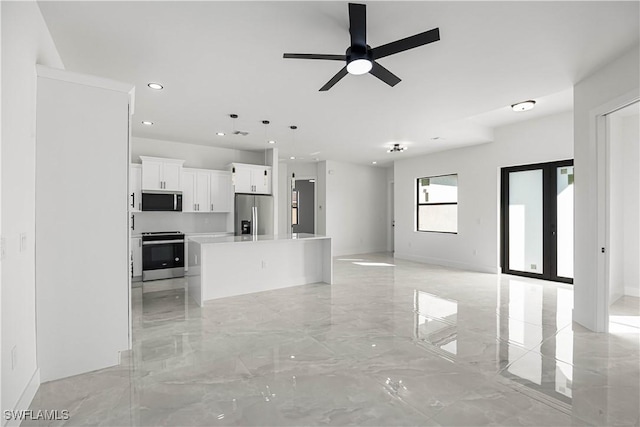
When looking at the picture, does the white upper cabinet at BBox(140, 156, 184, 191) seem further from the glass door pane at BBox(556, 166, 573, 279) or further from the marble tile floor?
the glass door pane at BBox(556, 166, 573, 279)

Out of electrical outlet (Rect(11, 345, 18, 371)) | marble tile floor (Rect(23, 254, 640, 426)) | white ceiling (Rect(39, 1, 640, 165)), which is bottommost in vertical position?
marble tile floor (Rect(23, 254, 640, 426))

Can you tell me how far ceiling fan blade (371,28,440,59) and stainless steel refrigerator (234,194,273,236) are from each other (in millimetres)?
4846

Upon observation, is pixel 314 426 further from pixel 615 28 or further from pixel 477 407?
pixel 615 28

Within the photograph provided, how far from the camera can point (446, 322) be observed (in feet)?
11.8

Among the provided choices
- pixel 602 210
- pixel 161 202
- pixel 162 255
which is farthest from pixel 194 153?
pixel 602 210

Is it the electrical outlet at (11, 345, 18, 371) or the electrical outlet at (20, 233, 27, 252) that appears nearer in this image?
the electrical outlet at (11, 345, 18, 371)

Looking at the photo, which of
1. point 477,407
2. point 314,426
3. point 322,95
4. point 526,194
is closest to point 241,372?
point 314,426

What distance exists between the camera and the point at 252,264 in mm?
4930

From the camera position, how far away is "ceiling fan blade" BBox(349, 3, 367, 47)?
2121 mm

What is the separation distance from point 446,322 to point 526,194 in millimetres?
3977

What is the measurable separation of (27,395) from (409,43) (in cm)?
344

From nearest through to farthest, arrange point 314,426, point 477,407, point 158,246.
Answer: point 314,426, point 477,407, point 158,246

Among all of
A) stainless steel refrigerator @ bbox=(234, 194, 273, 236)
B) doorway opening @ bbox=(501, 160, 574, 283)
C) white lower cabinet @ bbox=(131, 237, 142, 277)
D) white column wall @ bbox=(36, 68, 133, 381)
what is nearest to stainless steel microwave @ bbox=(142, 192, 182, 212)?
white lower cabinet @ bbox=(131, 237, 142, 277)

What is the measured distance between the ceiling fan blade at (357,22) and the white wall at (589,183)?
2.60 m
